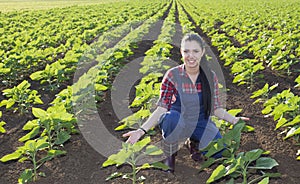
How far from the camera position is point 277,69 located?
25.5 ft

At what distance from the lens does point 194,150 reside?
4484 mm

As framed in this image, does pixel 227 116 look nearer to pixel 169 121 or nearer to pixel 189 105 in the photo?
pixel 189 105

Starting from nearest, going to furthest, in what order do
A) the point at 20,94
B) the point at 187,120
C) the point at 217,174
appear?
the point at 217,174
the point at 187,120
the point at 20,94

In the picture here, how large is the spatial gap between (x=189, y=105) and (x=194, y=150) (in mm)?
503

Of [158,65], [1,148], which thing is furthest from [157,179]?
[158,65]

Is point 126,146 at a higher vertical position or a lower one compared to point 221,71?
higher

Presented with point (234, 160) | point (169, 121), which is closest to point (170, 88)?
point (169, 121)

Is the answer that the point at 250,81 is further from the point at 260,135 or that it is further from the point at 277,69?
the point at 260,135

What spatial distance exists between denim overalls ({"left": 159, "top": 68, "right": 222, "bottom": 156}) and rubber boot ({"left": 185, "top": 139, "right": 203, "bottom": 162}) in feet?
0.25

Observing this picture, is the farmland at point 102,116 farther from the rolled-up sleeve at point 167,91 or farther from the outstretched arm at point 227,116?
the rolled-up sleeve at point 167,91

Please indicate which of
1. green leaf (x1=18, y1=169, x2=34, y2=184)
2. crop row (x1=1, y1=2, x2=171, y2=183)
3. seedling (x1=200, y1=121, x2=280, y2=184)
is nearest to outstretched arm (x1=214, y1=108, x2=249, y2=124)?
seedling (x1=200, y1=121, x2=280, y2=184)

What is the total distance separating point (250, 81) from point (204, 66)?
3412 millimetres

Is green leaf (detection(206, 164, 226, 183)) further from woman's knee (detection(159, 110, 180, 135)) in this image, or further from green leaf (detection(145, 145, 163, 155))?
woman's knee (detection(159, 110, 180, 135))

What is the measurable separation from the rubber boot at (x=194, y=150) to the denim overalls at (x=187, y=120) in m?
0.08
